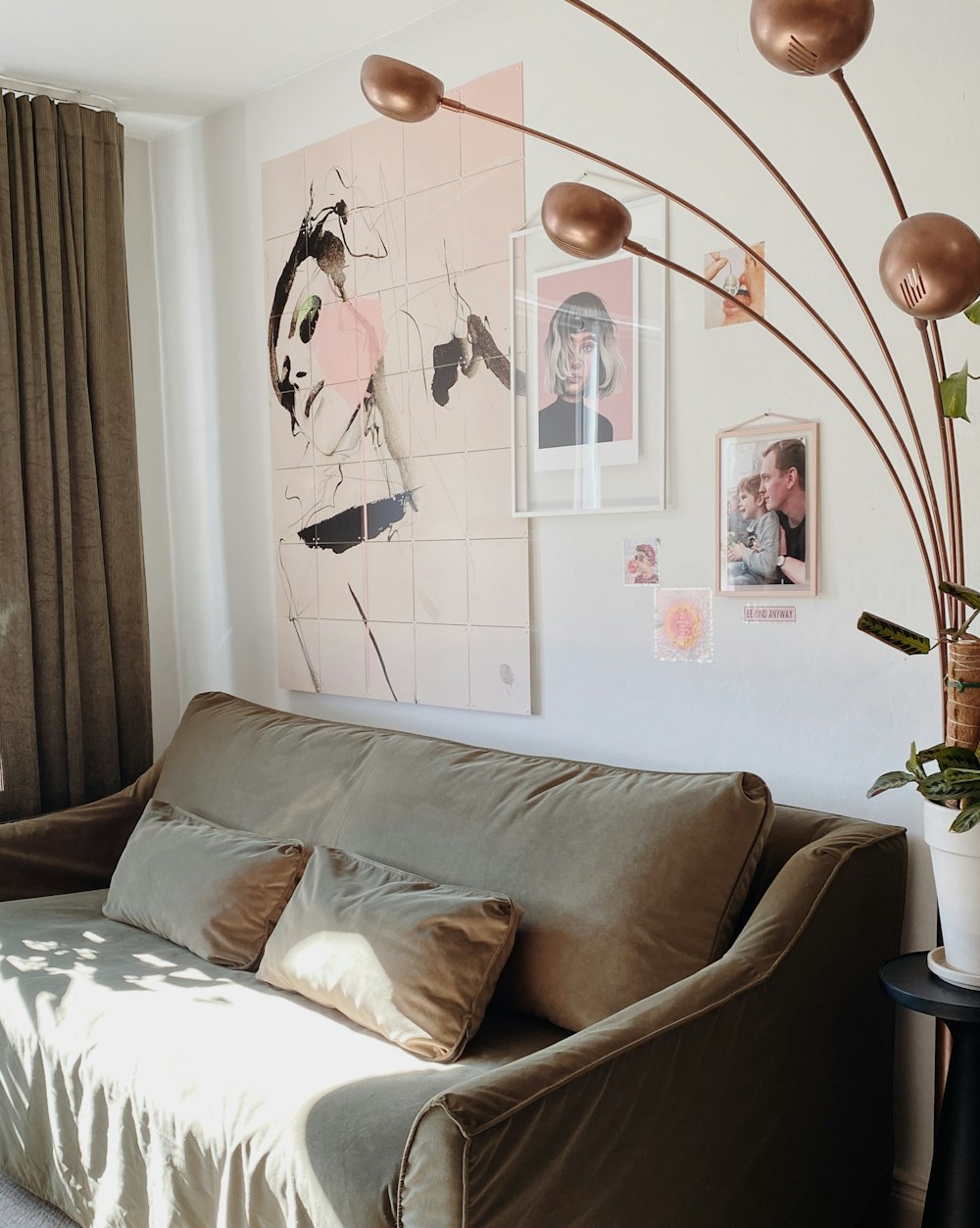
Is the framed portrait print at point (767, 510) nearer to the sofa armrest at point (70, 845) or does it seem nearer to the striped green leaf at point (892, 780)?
the striped green leaf at point (892, 780)

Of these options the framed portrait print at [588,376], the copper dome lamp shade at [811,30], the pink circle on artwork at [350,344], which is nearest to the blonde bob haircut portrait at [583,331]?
the framed portrait print at [588,376]

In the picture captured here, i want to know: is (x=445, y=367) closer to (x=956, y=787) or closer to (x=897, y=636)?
(x=897, y=636)

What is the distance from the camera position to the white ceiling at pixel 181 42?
2689 millimetres

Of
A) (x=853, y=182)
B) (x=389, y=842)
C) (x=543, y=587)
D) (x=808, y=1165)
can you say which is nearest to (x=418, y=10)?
(x=853, y=182)

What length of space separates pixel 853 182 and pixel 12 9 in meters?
2.02

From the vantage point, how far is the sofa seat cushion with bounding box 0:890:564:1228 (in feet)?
5.40

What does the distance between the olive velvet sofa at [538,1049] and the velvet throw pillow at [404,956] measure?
0.05 meters

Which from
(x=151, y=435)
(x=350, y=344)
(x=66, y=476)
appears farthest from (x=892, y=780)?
(x=151, y=435)

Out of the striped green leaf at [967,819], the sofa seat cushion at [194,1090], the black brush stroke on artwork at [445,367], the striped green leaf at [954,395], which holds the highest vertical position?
the black brush stroke on artwork at [445,367]

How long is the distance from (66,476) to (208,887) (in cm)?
140

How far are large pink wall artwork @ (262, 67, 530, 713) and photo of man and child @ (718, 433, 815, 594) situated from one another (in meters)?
0.54

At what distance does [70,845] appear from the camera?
2947 mm

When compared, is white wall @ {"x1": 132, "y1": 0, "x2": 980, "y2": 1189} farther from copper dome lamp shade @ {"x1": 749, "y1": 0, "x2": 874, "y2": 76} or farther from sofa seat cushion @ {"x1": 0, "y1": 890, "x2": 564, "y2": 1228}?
copper dome lamp shade @ {"x1": 749, "y1": 0, "x2": 874, "y2": 76}

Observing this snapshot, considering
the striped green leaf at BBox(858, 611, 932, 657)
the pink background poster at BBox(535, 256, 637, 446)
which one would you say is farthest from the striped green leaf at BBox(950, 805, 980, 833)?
the pink background poster at BBox(535, 256, 637, 446)
